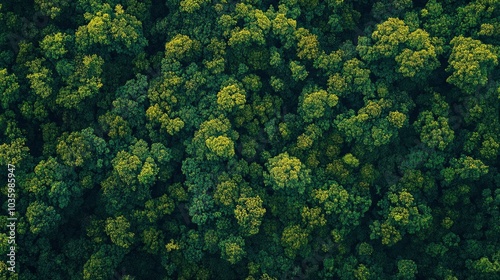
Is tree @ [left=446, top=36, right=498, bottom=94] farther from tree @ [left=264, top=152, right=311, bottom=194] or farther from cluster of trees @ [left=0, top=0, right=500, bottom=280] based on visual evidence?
tree @ [left=264, top=152, right=311, bottom=194]

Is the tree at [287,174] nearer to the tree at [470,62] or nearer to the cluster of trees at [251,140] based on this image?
the cluster of trees at [251,140]

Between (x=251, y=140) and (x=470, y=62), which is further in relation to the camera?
(x=251, y=140)

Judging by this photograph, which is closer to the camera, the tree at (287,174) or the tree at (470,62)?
the tree at (287,174)

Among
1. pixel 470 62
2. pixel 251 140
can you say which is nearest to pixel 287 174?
pixel 251 140

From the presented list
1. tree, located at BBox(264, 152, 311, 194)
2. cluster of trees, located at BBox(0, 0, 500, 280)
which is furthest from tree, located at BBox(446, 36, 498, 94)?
tree, located at BBox(264, 152, 311, 194)

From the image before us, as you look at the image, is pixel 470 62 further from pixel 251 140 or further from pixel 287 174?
pixel 251 140

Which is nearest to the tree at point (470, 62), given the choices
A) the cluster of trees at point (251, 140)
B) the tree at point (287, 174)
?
the cluster of trees at point (251, 140)

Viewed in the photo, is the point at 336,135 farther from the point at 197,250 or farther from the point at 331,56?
the point at 197,250

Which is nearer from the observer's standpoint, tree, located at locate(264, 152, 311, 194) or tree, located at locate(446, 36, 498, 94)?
tree, located at locate(264, 152, 311, 194)

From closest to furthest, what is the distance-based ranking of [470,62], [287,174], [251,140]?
[287,174]
[470,62]
[251,140]
